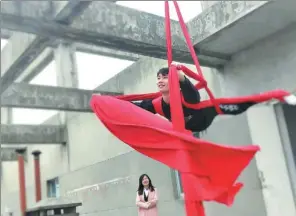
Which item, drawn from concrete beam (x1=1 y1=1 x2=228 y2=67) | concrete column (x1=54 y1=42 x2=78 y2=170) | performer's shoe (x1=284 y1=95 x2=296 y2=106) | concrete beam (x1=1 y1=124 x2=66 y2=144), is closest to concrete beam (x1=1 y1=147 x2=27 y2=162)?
concrete beam (x1=1 y1=124 x2=66 y2=144)

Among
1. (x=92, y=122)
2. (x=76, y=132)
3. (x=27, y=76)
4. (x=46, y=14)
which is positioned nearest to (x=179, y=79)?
(x=46, y=14)

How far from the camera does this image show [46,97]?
4.58 m

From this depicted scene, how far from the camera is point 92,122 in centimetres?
463

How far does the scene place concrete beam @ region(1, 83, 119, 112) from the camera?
432cm

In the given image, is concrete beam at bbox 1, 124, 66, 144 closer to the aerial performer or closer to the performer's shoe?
the aerial performer

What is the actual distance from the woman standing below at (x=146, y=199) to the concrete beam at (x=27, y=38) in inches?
51.3

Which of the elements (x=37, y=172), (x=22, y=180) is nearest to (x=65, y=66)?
(x=37, y=172)

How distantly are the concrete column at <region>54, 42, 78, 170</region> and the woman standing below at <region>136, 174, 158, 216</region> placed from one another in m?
3.11

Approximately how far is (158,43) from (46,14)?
794mm

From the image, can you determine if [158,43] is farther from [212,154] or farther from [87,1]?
[212,154]

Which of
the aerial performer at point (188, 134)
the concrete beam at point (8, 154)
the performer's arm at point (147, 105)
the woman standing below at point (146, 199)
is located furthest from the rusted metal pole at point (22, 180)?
the aerial performer at point (188, 134)

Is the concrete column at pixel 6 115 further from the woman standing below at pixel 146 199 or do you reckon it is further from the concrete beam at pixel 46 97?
the woman standing below at pixel 146 199

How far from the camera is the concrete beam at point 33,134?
18.9 ft

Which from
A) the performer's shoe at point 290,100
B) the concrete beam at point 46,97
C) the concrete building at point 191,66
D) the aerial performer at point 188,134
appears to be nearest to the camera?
the performer's shoe at point 290,100
